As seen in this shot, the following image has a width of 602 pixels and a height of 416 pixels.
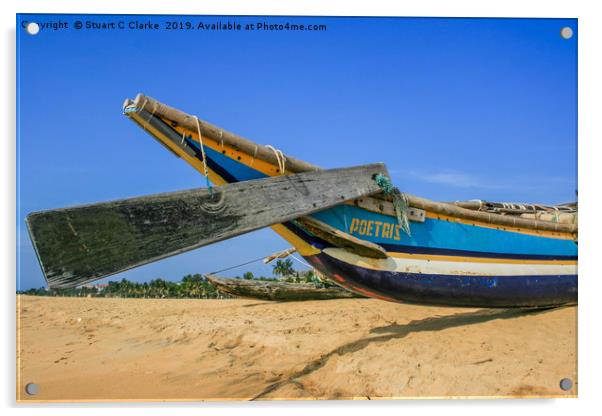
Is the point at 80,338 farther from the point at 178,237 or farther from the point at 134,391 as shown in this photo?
the point at 178,237

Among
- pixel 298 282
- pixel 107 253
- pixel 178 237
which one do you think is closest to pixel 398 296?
pixel 178 237

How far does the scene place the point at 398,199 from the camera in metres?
4.47

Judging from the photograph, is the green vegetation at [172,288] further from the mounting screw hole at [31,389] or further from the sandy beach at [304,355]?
the mounting screw hole at [31,389]

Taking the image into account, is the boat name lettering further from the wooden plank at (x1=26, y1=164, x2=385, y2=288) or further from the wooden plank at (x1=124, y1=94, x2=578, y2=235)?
the wooden plank at (x1=26, y1=164, x2=385, y2=288)

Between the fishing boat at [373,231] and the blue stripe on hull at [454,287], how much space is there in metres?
0.01

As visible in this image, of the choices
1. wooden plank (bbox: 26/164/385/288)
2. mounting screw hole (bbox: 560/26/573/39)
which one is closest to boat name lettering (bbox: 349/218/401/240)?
wooden plank (bbox: 26/164/385/288)

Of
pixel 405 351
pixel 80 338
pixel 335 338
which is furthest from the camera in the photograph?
pixel 80 338

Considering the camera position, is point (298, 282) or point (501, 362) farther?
point (298, 282)

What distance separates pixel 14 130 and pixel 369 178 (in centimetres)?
283

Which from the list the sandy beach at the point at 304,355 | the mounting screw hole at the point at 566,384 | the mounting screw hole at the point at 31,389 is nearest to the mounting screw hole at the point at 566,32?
the sandy beach at the point at 304,355

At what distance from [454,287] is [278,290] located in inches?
156

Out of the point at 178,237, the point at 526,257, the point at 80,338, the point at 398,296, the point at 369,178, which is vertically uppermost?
the point at 369,178

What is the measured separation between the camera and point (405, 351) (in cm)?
445

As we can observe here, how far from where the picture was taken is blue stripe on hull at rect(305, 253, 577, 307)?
177 inches
